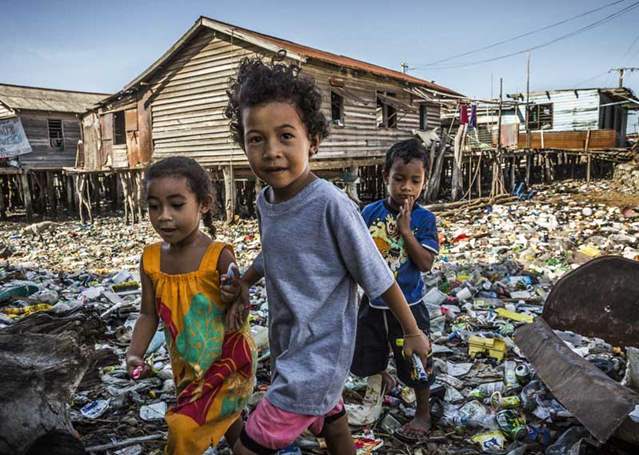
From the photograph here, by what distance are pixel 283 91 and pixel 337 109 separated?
12855 mm

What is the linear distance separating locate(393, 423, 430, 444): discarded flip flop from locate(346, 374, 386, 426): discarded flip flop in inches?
6.7

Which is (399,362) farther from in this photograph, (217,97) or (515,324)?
(217,97)

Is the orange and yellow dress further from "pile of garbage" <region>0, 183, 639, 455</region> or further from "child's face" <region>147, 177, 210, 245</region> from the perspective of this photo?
"pile of garbage" <region>0, 183, 639, 455</region>

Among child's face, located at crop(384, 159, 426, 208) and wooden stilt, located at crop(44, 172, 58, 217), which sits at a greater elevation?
child's face, located at crop(384, 159, 426, 208)

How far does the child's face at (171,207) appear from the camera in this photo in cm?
178

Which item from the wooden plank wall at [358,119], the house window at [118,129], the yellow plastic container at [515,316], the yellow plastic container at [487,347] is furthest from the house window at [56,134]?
the yellow plastic container at [487,347]

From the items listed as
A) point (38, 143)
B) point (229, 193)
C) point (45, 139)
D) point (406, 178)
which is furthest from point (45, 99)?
point (406, 178)

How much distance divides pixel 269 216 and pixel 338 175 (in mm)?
12522

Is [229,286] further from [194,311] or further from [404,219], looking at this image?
[404,219]

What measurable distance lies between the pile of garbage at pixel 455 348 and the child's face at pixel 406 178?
1.10 meters

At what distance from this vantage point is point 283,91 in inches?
60.3

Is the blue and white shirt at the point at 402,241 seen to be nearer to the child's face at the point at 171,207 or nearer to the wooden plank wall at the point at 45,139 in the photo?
the child's face at the point at 171,207

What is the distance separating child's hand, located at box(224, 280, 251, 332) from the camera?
1790 mm

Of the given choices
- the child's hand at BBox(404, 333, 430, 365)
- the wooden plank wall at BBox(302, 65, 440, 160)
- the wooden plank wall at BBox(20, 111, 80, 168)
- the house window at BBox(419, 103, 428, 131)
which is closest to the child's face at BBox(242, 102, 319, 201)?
the child's hand at BBox(404, 333, 430, 365)
